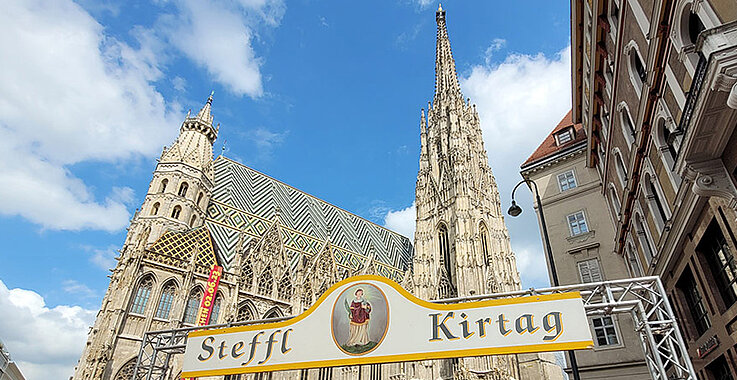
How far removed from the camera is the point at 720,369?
9.07 meters

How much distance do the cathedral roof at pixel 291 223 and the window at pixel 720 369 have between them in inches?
1238

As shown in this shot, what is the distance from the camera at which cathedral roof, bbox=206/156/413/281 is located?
126 ft

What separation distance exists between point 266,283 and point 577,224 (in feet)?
83.7

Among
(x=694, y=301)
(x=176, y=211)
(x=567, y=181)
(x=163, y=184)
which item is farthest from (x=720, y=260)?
(x=163, y=184)

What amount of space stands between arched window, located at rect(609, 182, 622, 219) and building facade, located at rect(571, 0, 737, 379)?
A: 1.48 ft

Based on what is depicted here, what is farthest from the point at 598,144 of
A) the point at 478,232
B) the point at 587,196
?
the point at 478,232

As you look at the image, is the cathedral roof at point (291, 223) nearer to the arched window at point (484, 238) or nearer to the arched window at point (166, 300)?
the arched window at point (166, 300)

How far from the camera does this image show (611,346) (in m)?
14.5

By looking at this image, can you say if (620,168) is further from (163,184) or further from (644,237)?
(163,184)

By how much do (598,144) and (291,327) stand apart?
14.6m

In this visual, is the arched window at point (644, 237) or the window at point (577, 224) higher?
the window at point (577, 224)

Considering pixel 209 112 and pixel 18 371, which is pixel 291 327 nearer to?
pixel 18 371

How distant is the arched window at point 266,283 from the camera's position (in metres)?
33.3

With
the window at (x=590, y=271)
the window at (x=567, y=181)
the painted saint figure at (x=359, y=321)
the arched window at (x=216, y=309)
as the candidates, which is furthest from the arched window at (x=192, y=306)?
the window at (x=567, y=181)
